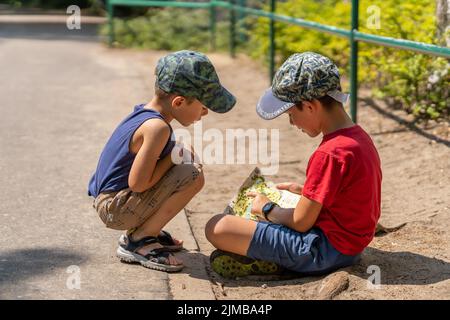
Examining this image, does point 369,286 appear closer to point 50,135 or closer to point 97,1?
point 50,135

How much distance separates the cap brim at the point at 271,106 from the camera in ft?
11.6

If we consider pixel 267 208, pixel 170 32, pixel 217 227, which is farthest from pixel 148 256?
pixel 170 32

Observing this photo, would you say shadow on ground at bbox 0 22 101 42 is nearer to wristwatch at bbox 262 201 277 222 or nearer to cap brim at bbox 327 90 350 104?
wristwatch at bbox 262 201 277 222

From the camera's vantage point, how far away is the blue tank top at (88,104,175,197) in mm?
3732

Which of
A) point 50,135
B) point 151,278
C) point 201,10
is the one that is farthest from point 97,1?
point 151,278

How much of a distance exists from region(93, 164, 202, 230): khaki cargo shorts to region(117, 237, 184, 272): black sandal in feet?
0.29

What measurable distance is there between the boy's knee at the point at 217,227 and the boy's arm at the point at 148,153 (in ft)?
1.09

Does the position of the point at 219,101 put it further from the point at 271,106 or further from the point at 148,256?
the point at 148,256

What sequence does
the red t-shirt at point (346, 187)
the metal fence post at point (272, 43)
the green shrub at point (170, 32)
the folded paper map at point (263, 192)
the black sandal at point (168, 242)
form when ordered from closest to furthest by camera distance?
the red t-shirt at point (346, 187), the folded paper map at point (263, 192), the black sandal at point (168, 242), the metal fence post at point (272, 43), the green shrub at point (170, 32)

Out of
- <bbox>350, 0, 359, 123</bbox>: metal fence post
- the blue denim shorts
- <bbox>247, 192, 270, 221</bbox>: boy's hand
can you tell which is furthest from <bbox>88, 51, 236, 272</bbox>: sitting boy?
<bbox>350, 0, 359, 123</bbox>: metal fence post

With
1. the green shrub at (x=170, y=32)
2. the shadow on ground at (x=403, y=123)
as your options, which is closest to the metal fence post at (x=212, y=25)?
the green shrub at (x=170, y=32)

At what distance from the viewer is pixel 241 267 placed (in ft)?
12.1

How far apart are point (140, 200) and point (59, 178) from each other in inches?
71.2

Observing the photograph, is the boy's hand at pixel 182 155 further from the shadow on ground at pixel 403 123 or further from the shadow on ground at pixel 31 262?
the shadow on ground at pixel 403 123
